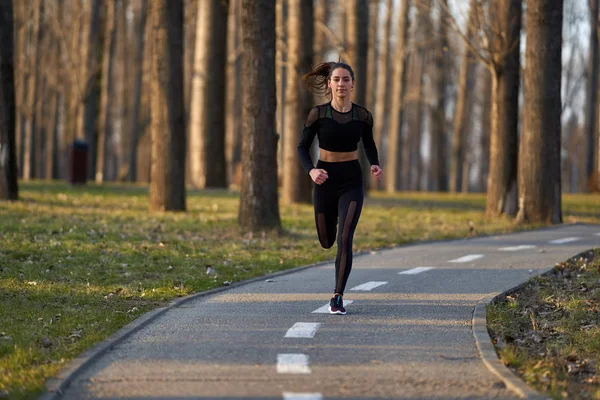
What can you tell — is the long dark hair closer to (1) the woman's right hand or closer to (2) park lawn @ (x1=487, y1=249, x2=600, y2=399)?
(1) the woman's right hand

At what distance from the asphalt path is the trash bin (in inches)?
783

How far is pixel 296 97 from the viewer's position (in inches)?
1072

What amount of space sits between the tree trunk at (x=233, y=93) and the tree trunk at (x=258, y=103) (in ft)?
93.2

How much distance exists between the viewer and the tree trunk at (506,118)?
2395cm

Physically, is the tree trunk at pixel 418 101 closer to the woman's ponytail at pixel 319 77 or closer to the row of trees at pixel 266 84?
the row of trees at pixel 266 84

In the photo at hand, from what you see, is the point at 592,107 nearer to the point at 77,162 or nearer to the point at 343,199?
the point at 77,162

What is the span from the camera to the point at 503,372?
7.42m

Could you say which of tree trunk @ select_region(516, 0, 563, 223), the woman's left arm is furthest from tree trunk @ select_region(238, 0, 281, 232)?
the woman's left arm

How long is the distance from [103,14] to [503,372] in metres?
42.3

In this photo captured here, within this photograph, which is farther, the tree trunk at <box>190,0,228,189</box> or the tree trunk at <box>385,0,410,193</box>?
the tree trunk at <box>385,0,410,193</box>

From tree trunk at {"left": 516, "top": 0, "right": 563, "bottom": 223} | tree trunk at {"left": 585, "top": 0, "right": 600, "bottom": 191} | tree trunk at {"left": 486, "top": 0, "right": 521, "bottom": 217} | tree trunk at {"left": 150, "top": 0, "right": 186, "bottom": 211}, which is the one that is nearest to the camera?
tree trunk at {"left": 516, "top": 0, "right": 563, "bottom": 223}

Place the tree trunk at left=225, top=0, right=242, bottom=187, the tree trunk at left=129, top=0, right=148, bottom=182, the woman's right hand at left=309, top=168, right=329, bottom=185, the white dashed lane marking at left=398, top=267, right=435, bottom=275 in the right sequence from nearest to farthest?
the woman's right hand at left=309, top=168, right=329, bottom=185 → the white dashed lane marking at left=398, top=267, right=435, bottom=275 → the tree trunk at left=225, top=0, right=242, bottom=187 → the tree trunk at left=129, top=0, right=148, bottom=182

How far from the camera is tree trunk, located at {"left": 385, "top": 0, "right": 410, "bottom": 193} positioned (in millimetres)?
44938

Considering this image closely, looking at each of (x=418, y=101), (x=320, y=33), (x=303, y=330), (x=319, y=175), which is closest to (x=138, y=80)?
(x=320, y=33)
